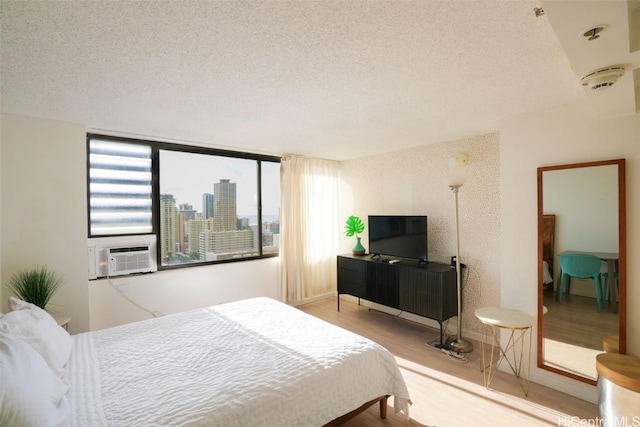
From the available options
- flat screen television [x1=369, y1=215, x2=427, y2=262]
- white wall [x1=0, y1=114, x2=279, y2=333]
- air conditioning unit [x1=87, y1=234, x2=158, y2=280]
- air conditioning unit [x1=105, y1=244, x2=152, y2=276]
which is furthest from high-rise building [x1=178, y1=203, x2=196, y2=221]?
flat screen television [x1=369, y1=215, x2=427, y2=262]

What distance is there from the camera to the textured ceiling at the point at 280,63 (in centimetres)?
127

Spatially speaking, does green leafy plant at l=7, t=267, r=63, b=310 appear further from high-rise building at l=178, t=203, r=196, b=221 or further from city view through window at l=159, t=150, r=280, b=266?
high-rise building at l=178, t=203, r=196, b=221

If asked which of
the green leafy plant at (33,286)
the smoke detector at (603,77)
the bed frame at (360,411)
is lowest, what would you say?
the bed frame at (360,411)

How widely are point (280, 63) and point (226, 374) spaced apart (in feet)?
6.00

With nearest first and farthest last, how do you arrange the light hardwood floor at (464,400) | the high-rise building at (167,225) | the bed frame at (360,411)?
the bed frame at (360,411)
the light hardwood floor at (464,400)
the high-rise building at (167,225)

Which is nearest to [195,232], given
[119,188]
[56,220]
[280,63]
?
[119,188]

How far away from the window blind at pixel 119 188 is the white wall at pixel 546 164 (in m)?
3.88

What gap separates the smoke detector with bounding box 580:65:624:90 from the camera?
1452 mm

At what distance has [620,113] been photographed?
209cm

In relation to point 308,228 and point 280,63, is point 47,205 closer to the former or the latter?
point 280,63

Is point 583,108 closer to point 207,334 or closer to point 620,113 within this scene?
point 620,113

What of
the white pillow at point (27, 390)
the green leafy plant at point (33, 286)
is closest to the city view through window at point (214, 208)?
the green leafy plant at point (33, 286)

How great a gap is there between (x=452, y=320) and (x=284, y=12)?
366 cm

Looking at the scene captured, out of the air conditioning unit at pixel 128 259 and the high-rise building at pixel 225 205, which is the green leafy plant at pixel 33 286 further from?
the high-rise building at pixel 225 205
